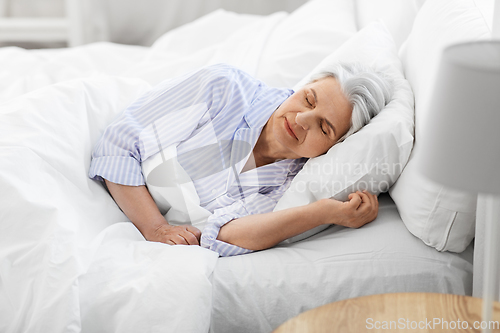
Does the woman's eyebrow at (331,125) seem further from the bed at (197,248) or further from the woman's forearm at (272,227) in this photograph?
the woman's forearm at (272,227)

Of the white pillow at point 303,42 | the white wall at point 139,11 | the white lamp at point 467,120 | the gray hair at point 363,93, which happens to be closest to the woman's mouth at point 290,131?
the gray hair at point 363,93

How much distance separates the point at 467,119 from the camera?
549mm

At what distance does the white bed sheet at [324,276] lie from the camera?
39.9 inches

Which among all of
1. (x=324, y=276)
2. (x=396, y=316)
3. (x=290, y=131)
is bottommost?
(x=324, y=276)

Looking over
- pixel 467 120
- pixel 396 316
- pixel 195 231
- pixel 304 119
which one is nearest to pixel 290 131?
pixel 304 119

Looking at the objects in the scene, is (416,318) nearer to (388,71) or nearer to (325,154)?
(325,154)

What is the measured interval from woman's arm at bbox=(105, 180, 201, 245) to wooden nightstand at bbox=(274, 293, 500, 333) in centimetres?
46

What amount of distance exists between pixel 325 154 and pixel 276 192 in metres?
0.18

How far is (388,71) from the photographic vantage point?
1.29m

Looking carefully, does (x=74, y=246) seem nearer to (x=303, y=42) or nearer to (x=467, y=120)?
(x=467, y=120)

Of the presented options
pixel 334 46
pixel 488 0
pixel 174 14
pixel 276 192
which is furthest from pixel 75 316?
pixel 174 14

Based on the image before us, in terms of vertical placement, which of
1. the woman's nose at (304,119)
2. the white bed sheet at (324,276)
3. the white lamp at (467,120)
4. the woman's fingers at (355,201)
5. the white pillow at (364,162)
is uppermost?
the white lamp at (467,120)

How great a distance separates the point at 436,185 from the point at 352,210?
19 cm

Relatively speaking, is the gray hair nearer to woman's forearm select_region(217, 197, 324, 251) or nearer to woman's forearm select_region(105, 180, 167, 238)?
woman's forearm select_region(217, 197, 324, 251)
